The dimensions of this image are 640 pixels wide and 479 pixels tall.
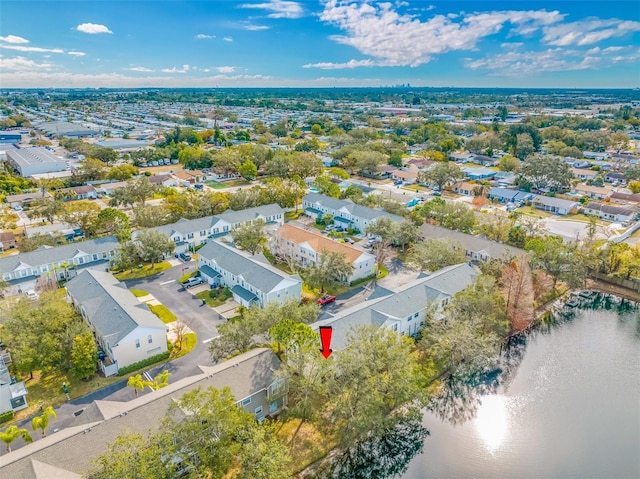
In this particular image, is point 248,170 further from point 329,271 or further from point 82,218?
point 329,271

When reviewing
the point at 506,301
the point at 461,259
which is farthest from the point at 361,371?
the point at 461,259

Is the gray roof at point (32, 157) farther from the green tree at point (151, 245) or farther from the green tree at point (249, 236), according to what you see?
the green tree at point (249, 236)

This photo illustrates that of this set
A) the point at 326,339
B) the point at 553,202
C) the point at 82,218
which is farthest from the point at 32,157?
the point at 553,202

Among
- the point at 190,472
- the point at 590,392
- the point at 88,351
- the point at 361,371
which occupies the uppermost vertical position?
the point at 361,371

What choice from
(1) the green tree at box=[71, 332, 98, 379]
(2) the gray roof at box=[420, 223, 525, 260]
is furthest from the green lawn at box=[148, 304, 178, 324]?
(2) the gray roof at box=[420, 223, 525, 260]

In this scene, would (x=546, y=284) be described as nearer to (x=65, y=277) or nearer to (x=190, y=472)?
(x=190, y=472)

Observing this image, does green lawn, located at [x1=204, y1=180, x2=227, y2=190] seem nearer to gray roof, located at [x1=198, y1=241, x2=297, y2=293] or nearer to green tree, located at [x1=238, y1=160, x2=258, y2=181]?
green tree, located at [x1=238, y1=160, x2=258, y2=181]

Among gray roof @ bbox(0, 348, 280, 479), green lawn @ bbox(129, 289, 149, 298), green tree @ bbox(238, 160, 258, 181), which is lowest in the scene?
green lawn @ bbox(129, 289, 149, 298)
